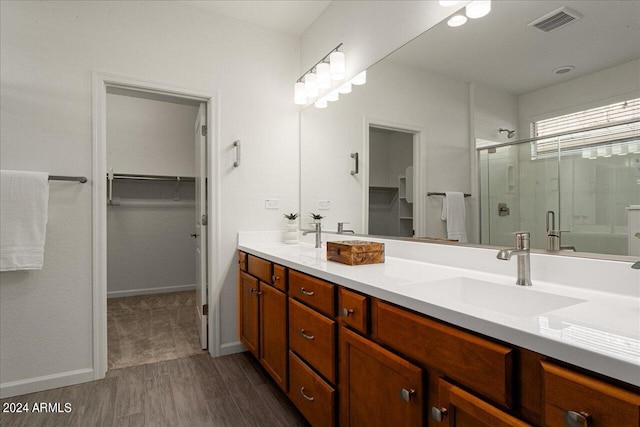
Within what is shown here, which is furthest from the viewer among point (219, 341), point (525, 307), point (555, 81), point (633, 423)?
point (219, 341)

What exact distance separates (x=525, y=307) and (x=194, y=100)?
8.11 feet

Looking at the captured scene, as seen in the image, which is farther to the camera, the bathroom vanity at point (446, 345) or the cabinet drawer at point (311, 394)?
the cabinet drawer at point (311, 394)

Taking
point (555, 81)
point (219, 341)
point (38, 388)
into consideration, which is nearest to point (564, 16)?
point (555, 81)

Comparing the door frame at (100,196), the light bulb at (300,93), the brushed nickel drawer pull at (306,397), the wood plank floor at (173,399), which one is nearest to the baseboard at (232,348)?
the wood plank floor at (173,399)

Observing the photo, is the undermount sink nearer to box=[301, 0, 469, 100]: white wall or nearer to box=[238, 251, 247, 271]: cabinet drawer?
box=[301, 0, 469, 100]: white wall

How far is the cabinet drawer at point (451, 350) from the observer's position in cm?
73

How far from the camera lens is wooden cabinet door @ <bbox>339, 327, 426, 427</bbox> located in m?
0.96

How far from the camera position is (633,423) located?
530 mm

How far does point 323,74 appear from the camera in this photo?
242 centimetres

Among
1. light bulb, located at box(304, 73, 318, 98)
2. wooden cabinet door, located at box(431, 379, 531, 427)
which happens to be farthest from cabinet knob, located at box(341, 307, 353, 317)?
light bulb, located at box(304, 73, 318, 98)

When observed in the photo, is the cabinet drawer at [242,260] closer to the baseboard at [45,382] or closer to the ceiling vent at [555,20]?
the baseboard at [45,382]

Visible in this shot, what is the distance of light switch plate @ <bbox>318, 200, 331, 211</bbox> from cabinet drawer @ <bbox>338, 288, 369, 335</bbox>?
127 cm

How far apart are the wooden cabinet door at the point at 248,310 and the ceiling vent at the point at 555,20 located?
184 centimetres

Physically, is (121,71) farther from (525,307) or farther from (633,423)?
(633,423)
